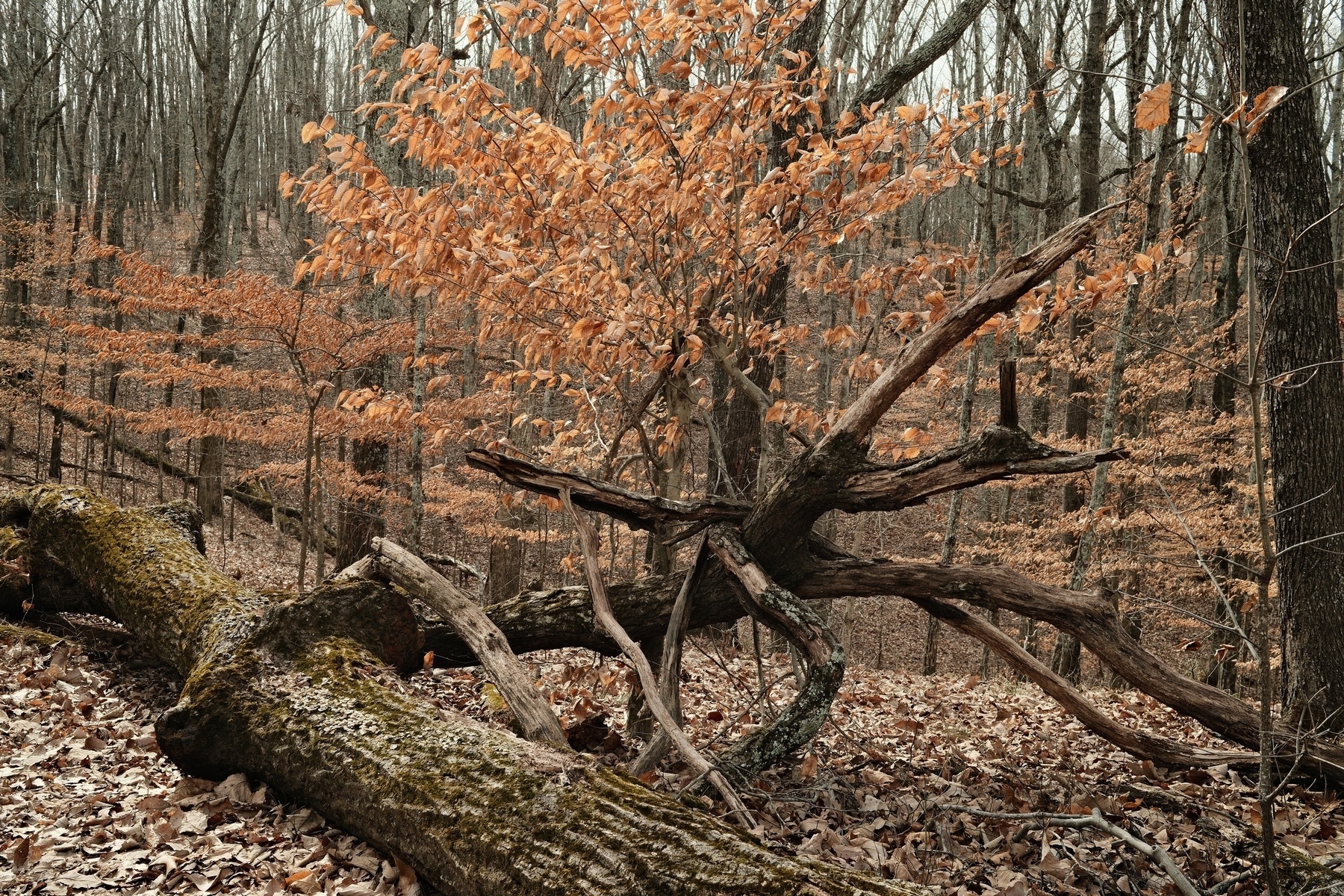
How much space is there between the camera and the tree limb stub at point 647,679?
318 cm

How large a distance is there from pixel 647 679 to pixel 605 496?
1.03 m

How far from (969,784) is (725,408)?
449 centimetres

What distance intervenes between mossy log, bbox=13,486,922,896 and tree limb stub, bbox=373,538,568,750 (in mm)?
217

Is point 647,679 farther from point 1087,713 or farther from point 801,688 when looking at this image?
point 1087,713

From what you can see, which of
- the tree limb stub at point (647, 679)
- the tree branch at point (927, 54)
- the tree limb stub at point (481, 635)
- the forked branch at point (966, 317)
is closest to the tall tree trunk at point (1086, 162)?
the tree branch at point (927, 54)

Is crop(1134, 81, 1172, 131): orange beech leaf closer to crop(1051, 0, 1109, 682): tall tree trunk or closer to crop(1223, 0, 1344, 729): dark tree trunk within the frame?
crop(1223, 0, 1344, 729): dark tree trunk

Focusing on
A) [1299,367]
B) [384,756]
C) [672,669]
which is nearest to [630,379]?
[672,669]

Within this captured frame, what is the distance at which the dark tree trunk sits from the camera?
4262 millimetres

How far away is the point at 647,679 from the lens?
147 inches

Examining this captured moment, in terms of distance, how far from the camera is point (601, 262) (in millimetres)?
4121

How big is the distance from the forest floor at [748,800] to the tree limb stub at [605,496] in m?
0.72

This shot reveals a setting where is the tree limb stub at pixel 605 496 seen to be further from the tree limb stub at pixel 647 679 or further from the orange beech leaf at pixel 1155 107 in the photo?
the orange beech leaf at pixel 1155 107

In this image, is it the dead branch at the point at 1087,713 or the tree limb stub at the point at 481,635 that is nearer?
the tree limb stub at the point at 481,635

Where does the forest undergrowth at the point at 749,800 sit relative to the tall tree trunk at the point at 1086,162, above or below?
below
